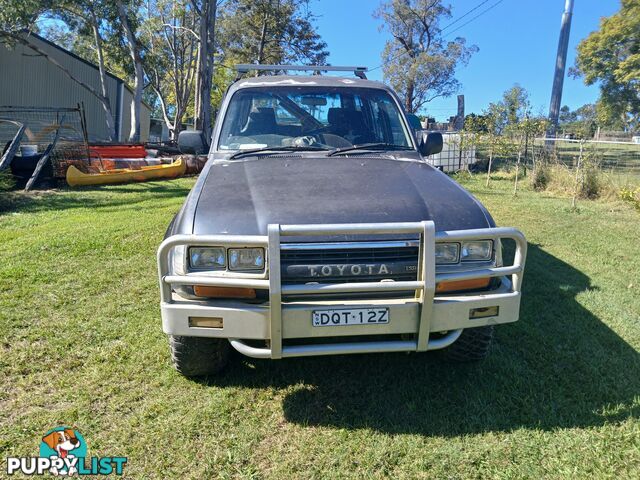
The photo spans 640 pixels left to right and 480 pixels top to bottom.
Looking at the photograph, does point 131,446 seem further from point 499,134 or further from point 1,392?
point 499,134

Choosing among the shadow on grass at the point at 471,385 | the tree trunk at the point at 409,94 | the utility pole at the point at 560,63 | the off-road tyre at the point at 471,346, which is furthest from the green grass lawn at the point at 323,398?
the tree trunk at the point at 409,94

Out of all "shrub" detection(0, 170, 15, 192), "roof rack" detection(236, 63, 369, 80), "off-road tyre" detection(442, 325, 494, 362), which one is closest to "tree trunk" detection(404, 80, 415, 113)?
"shrub" detection(0, 170, 15, 192)

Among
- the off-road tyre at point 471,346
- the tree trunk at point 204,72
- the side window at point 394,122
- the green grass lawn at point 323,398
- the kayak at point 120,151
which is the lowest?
the green grass lawn at point 323,398

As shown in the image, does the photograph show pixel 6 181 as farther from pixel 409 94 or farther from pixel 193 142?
pixel 409 94

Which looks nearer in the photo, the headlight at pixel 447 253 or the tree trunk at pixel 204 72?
the headlight at pixel 447 253

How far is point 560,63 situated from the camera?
18.8 meters

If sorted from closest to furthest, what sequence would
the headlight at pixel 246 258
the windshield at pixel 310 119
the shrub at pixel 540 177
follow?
the headlight at pixel 246 258 < the windshield at pixel 310 119 < the shrub at pixel 540 177

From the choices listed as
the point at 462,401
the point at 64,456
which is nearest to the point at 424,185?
the point at 462,401

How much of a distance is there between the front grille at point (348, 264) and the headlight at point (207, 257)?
13.4 inches

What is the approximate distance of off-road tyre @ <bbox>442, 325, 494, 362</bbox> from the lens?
3.23m

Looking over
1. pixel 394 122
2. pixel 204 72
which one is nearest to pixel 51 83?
pixel 204 72

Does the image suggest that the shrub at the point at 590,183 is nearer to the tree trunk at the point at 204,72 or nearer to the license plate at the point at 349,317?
the license plate at the point at 349,317

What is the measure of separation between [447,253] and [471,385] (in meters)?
1.06

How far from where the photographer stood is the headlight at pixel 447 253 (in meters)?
2.79
